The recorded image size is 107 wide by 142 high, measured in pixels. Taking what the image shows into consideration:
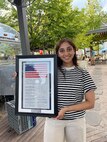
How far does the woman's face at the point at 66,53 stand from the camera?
2.17 metres

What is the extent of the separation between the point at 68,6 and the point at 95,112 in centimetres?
1029

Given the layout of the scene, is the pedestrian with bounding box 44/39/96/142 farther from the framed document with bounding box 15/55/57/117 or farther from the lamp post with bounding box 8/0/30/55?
the lamp post with bounding box 8/0/30/55

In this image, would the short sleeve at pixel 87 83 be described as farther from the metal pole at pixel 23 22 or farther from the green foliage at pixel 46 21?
the green foliage at pixel 46 21

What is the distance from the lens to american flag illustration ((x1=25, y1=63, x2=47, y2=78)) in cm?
210

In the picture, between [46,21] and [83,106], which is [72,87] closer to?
[83,106]

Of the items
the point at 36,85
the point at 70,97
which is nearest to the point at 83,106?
the point at 70,97

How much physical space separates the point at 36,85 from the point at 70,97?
0.98ft

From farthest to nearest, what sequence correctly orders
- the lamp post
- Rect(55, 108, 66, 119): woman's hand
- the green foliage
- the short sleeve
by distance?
1. the green foliage
2. the lamp post
3. the short sleeve
4. Rect(55, 108, 66, 119): woman's hand

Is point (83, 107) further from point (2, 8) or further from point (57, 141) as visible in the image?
point (2, 8)

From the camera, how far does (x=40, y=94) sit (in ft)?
6.86

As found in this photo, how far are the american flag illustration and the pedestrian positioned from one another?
0.14 metres

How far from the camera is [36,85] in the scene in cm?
211

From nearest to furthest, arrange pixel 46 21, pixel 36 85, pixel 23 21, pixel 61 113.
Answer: pixel 61 113, pixel 36 85, pixel 23 21, pixel 46 21

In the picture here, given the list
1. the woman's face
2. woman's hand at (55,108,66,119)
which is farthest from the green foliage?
woman's hand at (55,108,66,119)
